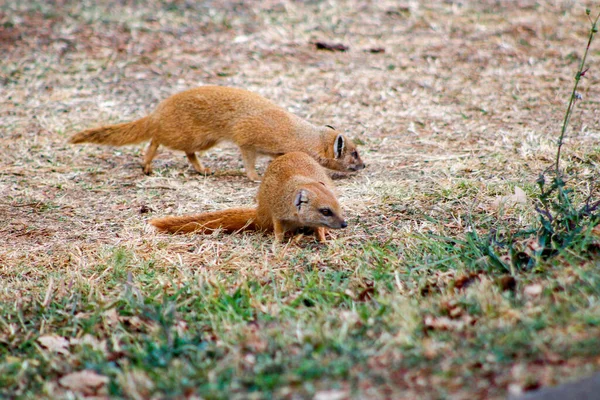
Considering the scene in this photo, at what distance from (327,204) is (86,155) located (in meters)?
3.26

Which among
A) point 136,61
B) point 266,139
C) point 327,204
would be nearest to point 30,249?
point 327,204

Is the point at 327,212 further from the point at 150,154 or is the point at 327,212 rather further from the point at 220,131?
the point at 150,154

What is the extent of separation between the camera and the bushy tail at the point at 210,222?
16.4ft

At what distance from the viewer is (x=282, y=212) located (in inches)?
194

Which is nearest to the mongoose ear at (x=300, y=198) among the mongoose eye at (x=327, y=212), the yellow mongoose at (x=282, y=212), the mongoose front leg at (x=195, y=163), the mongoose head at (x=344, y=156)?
the yellow mongoose at (x=282, y=212)

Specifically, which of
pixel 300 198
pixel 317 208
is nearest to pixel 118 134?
pixel 300 198

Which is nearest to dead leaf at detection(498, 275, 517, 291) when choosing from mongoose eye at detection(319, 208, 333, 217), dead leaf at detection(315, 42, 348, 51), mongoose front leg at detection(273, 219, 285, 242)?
mongoose eye at detection(319, 208, 333, 217)

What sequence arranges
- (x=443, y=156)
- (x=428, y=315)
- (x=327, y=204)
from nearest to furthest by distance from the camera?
(x=428, y=315)
(x=327, y=204)
(x=443, y=156)

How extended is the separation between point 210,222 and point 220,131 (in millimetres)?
1790

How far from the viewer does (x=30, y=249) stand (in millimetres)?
4801

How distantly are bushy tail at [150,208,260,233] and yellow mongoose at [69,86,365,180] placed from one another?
138 centimetres

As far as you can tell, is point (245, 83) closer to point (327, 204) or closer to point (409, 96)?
point (409, 96)

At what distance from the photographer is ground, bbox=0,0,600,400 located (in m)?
2.92

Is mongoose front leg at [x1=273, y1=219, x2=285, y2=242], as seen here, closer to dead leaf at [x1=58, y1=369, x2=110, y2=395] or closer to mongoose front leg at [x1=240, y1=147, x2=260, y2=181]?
mongoose front leg at [x1=240, y1=147, x2=260, y2=181]
